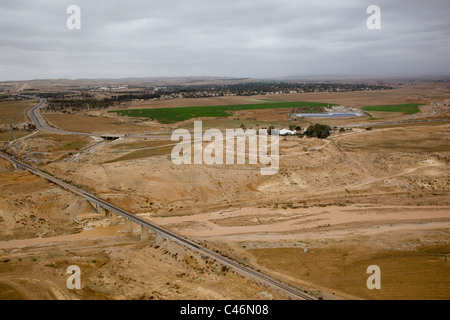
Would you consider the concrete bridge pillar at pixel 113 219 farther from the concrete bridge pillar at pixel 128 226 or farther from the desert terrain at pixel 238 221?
the concrete bridge pillar at pixel 128 226

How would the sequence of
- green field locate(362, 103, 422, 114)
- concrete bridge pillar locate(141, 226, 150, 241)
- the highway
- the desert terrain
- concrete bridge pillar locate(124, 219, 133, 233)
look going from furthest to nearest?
1. green field locate(362, 103, 422, 114)
2. concrete bridge pillar locate(124, 219, 133, 233)
3. concrete bridge pillar locate(141, 226, 150, 241)
4. the desert terrain
5. the highway

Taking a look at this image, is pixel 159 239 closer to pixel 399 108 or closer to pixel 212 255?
pixel 212 255

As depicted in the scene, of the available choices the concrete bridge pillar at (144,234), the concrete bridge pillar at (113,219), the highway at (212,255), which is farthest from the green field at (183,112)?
the concrete bridge pillar at (144,234)

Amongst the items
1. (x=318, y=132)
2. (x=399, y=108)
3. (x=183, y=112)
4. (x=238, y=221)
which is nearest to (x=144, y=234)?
(x=238, y=221)

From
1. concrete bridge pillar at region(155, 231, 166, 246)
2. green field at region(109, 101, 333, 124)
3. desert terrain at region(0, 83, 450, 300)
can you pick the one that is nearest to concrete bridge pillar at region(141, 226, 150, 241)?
desert terrain at region(0, 83, 450, 300)

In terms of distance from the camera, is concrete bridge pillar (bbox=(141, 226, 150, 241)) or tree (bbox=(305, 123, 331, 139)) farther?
tree (bbox=(305, 123, 331, 139))

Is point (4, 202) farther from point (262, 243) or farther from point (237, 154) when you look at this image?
point (237, 154)

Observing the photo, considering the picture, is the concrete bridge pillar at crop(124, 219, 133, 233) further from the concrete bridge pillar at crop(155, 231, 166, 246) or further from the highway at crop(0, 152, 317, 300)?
the concrete bridge pillar at crop(155, 231, 166, 246)

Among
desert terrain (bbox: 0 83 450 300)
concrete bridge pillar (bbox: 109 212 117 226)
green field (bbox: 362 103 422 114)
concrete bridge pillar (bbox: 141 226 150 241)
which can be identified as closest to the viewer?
desert terrain (bbox: 0 83 450 300)
